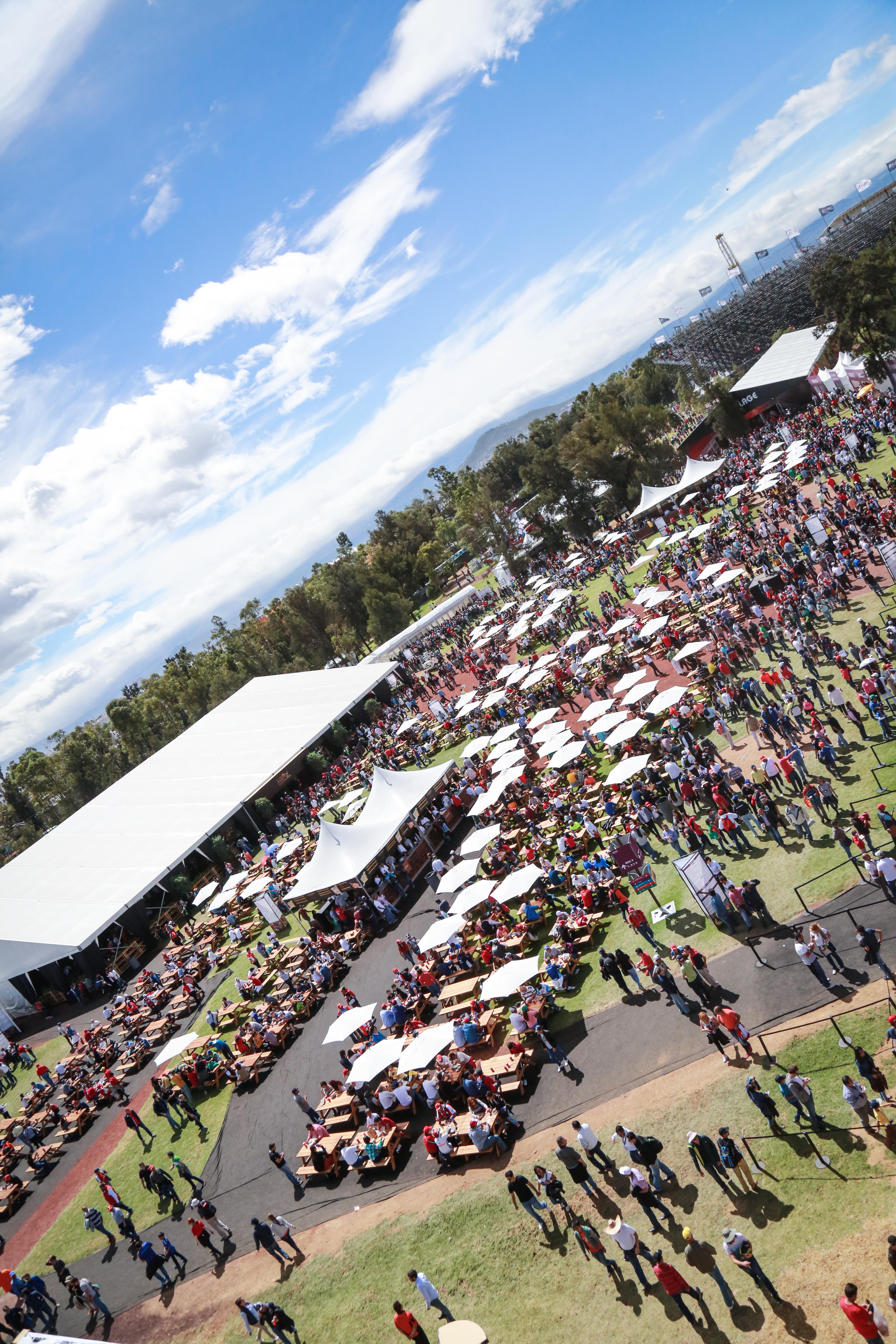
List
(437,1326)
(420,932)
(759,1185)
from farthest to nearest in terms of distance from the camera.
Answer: (420,932), (437,1326), (759,1185)

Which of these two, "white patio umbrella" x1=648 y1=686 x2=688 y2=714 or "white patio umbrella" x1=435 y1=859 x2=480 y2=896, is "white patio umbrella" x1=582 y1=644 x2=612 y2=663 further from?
"white patio umbrella" x1=435 y1=859 x2=480 y2=896

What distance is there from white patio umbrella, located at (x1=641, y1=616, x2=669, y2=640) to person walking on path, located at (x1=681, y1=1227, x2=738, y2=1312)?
23.4m

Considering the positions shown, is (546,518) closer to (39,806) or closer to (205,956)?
(205,956)

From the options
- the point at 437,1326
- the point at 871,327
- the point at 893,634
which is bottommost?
the point at 437,1326

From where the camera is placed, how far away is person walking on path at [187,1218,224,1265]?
50.0ft

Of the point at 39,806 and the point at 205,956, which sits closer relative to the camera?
the point at 205,956

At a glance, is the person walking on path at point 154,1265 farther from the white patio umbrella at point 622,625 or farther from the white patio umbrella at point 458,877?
the white patio umbrella at point 622,625

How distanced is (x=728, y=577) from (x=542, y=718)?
369 inches

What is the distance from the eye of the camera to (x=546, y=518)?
219ft

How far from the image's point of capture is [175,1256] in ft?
52.2

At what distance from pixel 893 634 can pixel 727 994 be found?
12320 millimetres

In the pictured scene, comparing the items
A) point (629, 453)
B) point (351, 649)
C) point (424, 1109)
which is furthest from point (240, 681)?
point (424, 1109)

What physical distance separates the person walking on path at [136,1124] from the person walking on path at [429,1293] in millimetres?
12538

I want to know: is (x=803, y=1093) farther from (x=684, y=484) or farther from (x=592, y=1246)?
(x=684, y=484)
